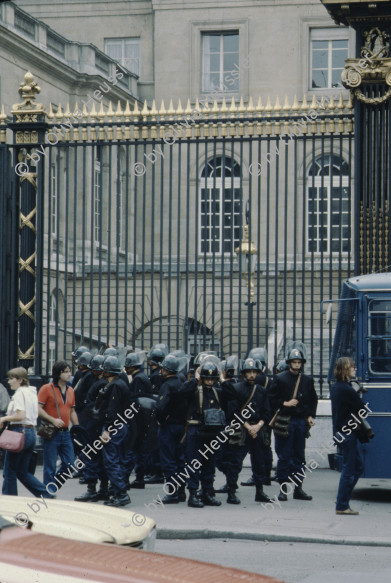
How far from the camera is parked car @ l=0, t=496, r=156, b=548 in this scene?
7.13m

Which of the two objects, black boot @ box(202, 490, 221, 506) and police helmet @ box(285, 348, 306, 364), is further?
police helmet @ box(285, 348, 306, 364)

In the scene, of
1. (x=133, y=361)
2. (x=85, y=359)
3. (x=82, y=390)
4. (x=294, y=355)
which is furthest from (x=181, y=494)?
(x=85, y=359)

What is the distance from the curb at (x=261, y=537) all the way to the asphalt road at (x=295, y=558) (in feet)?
0.29

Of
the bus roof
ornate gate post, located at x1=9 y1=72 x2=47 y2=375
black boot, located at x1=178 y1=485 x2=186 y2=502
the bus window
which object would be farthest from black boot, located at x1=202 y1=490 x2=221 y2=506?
ornate gate post, located at x1=9 y1=72 x2=47 y2=375

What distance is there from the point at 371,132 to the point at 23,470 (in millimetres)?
6835

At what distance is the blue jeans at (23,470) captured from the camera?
480 inches

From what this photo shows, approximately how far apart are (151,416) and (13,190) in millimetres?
4535

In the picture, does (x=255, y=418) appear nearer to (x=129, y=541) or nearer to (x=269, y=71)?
(x=129, y=541)

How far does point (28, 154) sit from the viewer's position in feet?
56.4

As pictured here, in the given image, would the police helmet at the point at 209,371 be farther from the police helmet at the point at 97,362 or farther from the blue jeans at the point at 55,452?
the police helmet at the point at 97,362

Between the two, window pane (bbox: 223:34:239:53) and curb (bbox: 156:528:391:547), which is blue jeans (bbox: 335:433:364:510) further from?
window pane (bbox: 223:34:239:53)

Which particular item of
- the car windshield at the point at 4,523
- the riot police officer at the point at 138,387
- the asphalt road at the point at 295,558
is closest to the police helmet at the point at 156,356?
the riot police officer at the point at 138,387

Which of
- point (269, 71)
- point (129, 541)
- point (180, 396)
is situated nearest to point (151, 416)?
point (180, 396)

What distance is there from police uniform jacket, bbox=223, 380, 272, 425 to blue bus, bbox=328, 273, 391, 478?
1177 mm
